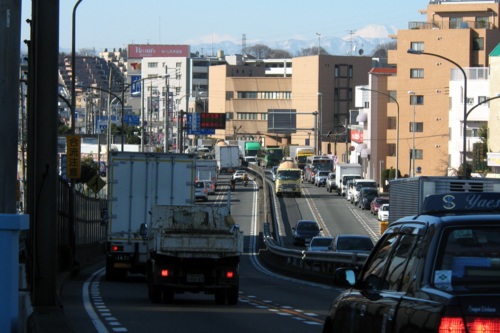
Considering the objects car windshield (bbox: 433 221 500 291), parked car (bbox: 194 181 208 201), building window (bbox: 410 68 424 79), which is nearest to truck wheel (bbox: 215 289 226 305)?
car windshield (bbox: 433 221 500 291)

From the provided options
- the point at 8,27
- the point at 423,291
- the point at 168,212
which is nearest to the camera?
the point at 423,291

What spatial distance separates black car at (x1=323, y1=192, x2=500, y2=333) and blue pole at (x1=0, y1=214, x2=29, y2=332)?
302 cm

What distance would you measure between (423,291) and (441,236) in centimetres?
42

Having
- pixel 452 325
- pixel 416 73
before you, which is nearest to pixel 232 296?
pixel 452 325

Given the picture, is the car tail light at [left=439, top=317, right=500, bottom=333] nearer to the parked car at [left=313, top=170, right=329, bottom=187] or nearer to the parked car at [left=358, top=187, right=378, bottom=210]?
the parked car at [left=358, top=187, right=378, bottom=210]

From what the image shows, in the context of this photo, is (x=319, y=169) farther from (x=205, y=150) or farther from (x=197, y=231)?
(x=197, y=231)

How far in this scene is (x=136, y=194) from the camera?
3194 centimetres

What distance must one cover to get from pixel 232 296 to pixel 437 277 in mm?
16377

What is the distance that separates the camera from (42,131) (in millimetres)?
16062

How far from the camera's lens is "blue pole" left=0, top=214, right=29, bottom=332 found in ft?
31.1

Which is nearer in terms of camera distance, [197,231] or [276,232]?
[197,231]

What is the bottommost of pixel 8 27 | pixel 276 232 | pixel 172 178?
pixel 276 232

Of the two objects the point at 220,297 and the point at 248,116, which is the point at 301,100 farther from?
the point at 220,297

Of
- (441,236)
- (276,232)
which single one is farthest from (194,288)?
(276,232)
